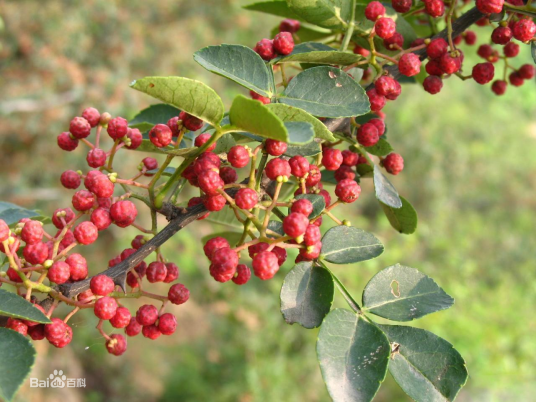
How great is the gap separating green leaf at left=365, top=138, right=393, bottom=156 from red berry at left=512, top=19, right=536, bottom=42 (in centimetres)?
25

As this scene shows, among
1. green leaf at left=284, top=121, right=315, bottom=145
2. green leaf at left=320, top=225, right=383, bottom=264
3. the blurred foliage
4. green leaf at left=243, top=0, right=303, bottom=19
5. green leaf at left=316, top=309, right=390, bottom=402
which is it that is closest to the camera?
green leaf at left=284, top=121, right=315, bottom=145

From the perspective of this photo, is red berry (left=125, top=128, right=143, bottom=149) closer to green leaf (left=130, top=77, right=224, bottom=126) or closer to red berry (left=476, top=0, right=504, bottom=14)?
green leaf (left=130, top=77, right=224, bottom=126)

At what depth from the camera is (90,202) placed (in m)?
0.70

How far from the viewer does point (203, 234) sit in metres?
5.52

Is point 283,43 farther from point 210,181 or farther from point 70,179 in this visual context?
point 70,179

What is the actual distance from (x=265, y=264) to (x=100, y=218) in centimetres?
26

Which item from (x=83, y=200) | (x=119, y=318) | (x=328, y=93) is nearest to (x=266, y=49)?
(x=328, y=93)

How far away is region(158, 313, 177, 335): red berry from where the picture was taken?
2.47 feet

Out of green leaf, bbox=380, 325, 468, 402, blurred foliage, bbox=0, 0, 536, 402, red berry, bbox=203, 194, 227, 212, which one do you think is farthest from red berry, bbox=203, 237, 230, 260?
blurred foliage, bbox=0, 0, 536, 402

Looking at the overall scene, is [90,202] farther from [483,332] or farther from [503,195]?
[503,195]

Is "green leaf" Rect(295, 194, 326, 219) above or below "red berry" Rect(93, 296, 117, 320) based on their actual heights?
above

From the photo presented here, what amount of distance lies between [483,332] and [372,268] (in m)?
1.17

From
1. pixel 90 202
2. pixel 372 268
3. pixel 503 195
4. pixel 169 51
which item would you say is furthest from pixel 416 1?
pixel 503 195

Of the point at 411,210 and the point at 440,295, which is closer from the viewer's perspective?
the point at 440,295
